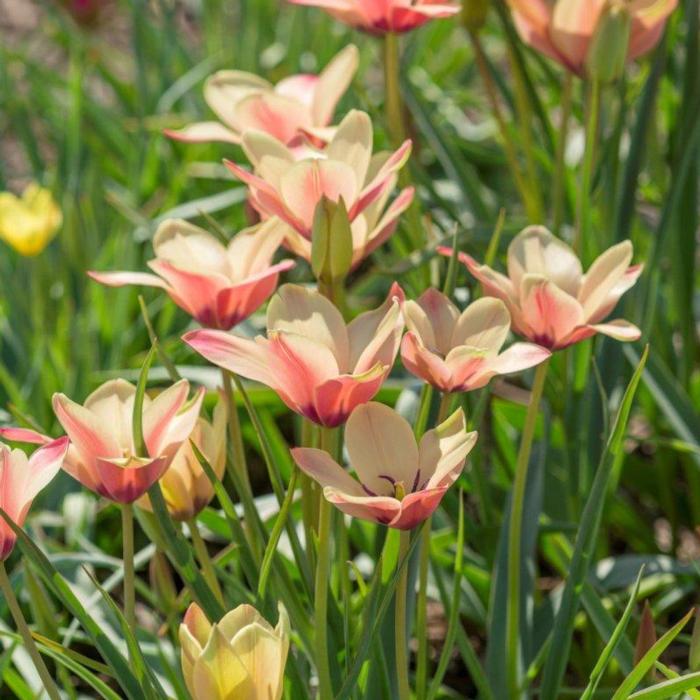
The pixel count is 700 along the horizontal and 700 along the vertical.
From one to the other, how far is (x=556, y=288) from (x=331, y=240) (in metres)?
0.13

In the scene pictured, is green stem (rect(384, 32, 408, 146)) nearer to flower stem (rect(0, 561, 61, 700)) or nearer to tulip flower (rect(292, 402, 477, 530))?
tulip flower (rect(292, 402, 477, 530))

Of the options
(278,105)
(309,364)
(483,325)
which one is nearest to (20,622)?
(309,364)

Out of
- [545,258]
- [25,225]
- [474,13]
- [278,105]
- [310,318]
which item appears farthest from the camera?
[25,225]

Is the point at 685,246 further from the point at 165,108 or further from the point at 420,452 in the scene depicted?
the point at 165,108

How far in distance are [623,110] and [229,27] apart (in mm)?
1417

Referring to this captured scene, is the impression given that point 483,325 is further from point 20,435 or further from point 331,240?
point 20,435

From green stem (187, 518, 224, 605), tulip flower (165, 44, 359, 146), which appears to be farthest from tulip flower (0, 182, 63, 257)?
green stem (187, 518, 224, 605)

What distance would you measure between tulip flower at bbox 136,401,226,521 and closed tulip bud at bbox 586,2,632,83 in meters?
0.42

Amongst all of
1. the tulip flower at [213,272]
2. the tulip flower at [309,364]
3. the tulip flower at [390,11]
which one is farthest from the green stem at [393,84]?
the tulip flower at [309,364]

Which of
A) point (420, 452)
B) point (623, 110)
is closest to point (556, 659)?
point (420, 452)

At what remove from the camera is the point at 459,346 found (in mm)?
653

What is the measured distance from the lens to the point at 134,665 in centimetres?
65

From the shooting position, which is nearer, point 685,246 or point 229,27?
point 685,246

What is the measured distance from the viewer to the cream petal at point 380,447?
0.62 metres
